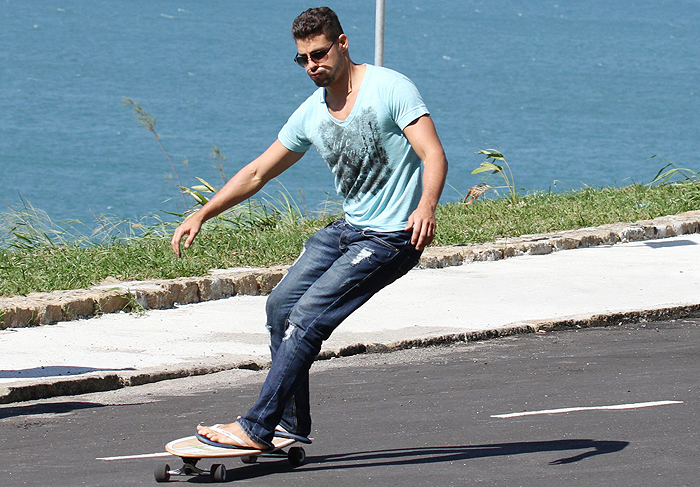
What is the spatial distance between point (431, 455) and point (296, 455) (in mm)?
648

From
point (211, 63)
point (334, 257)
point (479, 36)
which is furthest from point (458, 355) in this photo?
point (479, 36)

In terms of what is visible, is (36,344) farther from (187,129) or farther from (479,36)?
(479,36)

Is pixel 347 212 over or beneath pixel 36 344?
over

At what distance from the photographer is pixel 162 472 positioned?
212 inches

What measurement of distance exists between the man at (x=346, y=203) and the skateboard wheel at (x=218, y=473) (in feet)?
0.34

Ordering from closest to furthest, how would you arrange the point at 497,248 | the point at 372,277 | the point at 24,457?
the point at 372,277, the point at 24,457, the point at 497,248

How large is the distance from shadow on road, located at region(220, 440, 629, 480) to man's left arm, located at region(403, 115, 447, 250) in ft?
3.63

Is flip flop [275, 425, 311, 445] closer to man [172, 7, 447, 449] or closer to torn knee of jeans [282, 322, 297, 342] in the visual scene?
man [172, 7, 447, 449]

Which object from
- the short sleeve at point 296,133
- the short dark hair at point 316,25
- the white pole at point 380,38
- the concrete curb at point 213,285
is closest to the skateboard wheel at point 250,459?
the short sleeve at point 296,133

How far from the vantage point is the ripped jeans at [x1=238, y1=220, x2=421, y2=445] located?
545 cm

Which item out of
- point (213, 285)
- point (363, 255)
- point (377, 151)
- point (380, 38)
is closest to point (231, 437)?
point (363, 255)

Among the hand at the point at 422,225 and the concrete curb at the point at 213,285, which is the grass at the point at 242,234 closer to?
the concrete curb at the point at 213,285

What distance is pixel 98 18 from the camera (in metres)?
138

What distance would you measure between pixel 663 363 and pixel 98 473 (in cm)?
416
